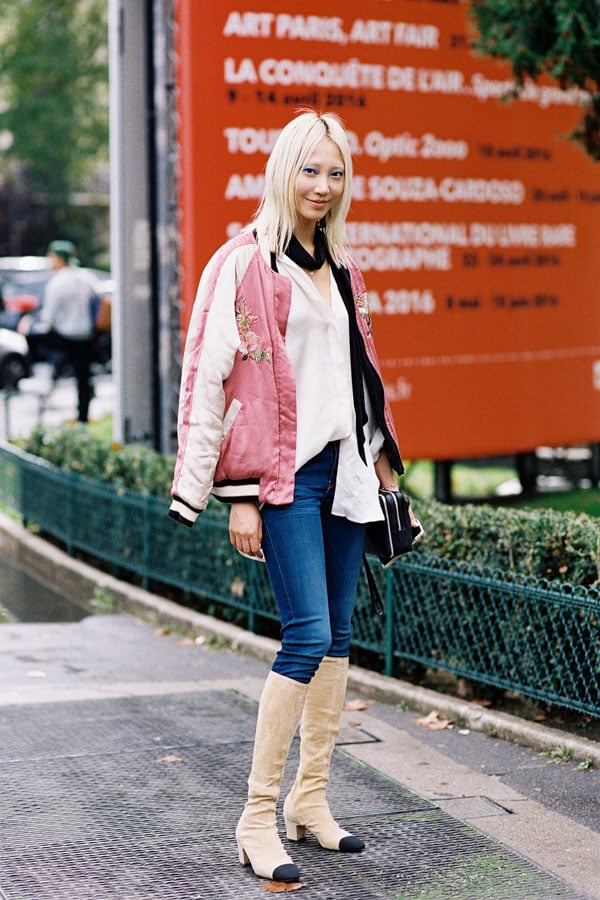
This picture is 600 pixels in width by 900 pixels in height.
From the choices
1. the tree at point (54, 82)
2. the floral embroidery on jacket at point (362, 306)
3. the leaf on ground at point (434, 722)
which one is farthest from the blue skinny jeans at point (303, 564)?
the tree at point (54, 82)

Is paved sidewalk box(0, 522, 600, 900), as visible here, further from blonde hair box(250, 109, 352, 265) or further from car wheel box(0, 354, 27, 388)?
car wheel box(0, 354, 27, 388)

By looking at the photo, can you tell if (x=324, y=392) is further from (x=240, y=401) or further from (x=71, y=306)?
(x=71, y=306)

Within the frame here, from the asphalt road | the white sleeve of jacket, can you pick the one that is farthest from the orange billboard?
the asphalt road

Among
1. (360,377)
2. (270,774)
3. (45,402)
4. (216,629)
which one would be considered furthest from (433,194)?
(270,774)

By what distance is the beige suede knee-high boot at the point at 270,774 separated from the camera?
378 cm

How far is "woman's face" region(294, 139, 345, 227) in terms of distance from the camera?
3.81m

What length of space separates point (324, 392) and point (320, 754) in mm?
1056

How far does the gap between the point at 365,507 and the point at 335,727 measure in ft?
2.21

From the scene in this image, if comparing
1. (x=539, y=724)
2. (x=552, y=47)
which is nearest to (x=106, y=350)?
(x=552, y=47)

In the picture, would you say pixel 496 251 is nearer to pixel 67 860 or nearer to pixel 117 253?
pixel 117 253

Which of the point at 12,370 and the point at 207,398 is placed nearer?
the point at 207,398

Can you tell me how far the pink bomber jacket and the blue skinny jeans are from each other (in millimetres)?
77

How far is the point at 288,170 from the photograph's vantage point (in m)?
3.82

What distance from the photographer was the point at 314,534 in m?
3.76
